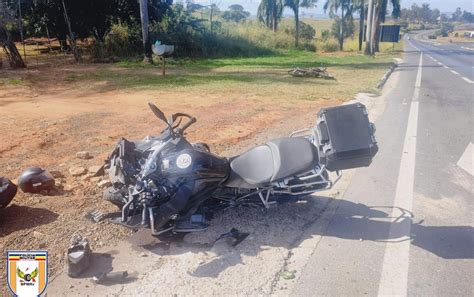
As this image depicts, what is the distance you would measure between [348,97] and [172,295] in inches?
386

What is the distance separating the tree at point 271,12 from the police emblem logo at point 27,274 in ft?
149

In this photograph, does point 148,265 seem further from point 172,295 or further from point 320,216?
point 320,216

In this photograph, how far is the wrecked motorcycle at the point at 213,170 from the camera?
353cm

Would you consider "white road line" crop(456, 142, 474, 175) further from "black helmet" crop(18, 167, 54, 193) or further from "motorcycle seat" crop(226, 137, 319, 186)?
"black helmet" crop(18, 167, 54, 193)

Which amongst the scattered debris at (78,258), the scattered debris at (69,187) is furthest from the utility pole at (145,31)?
the scattered debris at (78,258)

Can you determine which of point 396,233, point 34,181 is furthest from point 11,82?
point 396,233

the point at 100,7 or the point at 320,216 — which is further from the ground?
the point at 100,7

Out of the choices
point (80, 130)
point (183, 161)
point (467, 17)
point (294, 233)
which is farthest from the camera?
point (467, 17)

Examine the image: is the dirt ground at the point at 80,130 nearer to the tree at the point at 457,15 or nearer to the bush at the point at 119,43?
the bush at the point at 119,43

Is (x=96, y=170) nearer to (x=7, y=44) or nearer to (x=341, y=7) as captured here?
(x=7, y=44)

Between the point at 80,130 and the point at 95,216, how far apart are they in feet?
13.6

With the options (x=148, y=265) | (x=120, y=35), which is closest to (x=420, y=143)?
(x=148, y=265)

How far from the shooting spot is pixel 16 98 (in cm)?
1096

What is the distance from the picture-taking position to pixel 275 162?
12.8ft
